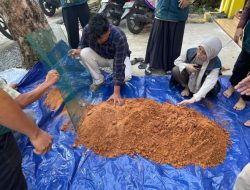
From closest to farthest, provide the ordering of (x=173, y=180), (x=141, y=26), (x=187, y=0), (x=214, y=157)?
(x=173, y=180) < (x=214, y=157) < (x=187, y=0) < (x=141, y=26)

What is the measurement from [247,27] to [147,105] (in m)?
1.15

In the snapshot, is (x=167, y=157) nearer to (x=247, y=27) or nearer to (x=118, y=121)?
(x=118, y=121)

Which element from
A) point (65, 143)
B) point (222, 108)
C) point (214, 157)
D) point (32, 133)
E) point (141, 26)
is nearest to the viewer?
point (32, 133)

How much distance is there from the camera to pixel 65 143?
2.25 meters

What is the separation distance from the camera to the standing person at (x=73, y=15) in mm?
3438

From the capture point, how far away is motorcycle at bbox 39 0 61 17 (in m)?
5.87

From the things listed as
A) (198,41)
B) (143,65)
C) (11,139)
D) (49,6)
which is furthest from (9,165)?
(49,6)

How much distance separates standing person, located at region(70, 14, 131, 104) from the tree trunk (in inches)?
27.7

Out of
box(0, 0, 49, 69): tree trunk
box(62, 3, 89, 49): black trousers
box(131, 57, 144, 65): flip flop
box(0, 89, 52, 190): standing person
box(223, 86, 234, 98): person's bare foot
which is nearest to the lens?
box(0, 89, 52, 190): standing person

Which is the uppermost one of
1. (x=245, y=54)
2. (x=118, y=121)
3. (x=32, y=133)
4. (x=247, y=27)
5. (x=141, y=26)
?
(x=32, y=133)

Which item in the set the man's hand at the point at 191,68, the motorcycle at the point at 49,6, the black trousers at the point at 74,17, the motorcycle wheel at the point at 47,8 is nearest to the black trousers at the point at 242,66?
the man's hand at the point at 191,68

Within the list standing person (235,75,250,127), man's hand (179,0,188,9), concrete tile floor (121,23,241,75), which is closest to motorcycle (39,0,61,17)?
concrete tile floor (121,23,241,75)

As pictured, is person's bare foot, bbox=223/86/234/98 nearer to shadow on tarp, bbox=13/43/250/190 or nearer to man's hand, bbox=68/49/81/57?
shadow on tarp, bbox=13/43/250/190

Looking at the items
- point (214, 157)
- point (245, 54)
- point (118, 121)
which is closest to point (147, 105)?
point (118, 121)
